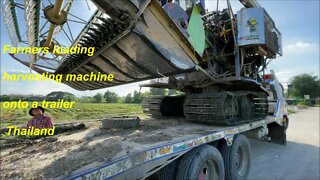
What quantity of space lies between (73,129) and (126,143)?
171 cm

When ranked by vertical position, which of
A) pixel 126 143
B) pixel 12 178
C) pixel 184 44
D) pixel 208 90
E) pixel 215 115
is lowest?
Result: pixel 12 178

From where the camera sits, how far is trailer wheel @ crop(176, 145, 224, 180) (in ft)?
8.96

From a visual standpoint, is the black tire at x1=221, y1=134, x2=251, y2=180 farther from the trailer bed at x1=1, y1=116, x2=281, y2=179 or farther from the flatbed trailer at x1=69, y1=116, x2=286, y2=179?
the trailer bed at x1=1, y1=116, x2=281, y2=179

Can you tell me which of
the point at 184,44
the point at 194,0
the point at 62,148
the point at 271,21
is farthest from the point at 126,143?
the point at 271,21

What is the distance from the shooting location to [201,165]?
9.37ft

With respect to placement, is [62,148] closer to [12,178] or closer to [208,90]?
[12,178]

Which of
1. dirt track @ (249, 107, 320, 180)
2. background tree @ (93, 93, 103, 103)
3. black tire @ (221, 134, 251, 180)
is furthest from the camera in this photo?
background tree @ (93, 93, 103, 103)

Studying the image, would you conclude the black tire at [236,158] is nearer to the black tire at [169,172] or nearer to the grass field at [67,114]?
the black tire at [169,172]

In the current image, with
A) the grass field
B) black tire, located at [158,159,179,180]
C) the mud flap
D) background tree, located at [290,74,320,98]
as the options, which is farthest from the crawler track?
background tree, located at [290,74,320,98]

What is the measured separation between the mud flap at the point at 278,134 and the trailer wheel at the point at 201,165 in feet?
14.6

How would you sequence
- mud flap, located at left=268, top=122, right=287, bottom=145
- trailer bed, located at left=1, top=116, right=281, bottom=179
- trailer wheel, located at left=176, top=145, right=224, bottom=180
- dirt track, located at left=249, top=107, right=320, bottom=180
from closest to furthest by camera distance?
1. trailer bed, located at left=1, top=116, right=281, bottom=179
2. trailer wheel, located at left=176, top=145, right=224, bottom=180
3. dirt track, located at left=249, top=107, right=320, bottom=180
4. mud flap, located at left=268, top=122, right=287, bottom=145

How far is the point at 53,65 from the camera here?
4.29 meters

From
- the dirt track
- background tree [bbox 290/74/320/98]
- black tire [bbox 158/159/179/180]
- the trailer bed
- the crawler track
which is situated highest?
background tree [bbox 290/74/320/98]

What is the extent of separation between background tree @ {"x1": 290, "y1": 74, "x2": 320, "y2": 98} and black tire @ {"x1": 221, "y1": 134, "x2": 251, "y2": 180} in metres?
57.9
